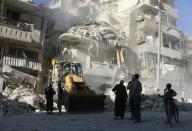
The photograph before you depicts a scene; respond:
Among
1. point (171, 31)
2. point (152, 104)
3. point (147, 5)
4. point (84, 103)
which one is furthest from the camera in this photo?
point (171, 31)

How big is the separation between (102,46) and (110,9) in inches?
555

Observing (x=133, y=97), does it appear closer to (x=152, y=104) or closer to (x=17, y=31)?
(x=152, y=104)

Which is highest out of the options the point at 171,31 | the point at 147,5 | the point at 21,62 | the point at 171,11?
the point at 171,11

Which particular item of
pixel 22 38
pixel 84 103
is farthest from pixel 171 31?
pixel 84 103

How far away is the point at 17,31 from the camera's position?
29.0 metres

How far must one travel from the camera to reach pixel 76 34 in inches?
1448

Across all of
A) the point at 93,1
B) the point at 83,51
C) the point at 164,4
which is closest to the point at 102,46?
the point at 83,51

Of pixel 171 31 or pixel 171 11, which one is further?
pixel 171 11

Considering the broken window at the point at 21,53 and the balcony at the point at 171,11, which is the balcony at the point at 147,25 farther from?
the broken window at the point at 21,53

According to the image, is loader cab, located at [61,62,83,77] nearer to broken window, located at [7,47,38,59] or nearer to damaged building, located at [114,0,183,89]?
broken window, located at [7,47,38,59]

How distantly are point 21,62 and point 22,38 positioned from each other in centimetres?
202

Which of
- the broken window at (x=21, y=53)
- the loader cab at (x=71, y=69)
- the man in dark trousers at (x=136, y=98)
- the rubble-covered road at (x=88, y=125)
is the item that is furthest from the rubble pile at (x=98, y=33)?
the rubble-covered road at (x=88, y=125)

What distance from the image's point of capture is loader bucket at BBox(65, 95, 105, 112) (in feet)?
58.0

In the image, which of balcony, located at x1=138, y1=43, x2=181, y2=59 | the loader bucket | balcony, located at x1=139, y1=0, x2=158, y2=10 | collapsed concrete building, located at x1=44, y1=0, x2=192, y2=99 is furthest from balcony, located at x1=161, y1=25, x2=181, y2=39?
the loader bucket
